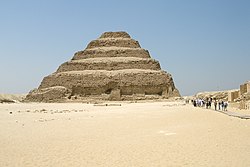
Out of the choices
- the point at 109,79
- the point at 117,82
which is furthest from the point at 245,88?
the point at 109,79

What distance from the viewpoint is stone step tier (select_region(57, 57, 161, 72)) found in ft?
189

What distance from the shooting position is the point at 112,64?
189 ft

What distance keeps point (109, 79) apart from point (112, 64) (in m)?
3.74

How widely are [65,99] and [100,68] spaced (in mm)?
7813

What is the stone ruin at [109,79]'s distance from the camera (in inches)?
2144

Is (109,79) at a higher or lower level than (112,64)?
lower

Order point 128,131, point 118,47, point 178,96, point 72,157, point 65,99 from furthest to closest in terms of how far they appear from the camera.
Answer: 1. point 118,47
2. point 178,96
3. point 65,99
4. point 128,131
5. point 72,157

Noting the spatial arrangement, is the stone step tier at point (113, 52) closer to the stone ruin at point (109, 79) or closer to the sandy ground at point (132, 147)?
the stone ruin at point (109, 79)

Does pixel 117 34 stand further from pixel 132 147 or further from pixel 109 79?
pixel 132 147

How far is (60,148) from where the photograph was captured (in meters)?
11.4

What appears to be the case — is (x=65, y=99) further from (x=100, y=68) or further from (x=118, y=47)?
(x=118, y=47)

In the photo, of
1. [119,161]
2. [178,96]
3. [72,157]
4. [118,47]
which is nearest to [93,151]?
[72,157]

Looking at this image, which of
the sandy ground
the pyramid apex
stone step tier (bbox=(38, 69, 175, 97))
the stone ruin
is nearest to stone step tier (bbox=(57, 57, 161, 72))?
the stone ruin

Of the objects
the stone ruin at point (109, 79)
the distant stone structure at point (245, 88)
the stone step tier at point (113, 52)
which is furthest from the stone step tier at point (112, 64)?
the distant stone structure at point (245, 88)
